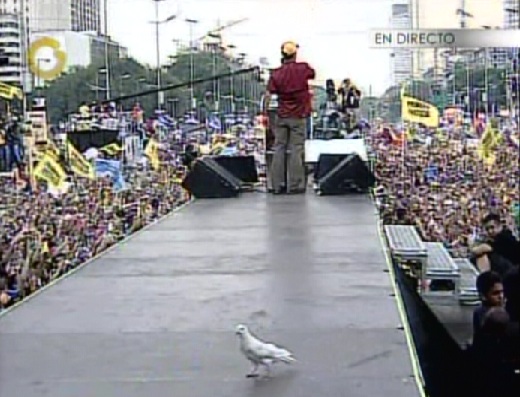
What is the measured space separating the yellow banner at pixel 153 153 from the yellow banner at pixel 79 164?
25.1 inches

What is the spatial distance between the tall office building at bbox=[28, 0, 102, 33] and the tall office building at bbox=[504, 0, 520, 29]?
2.97 meters

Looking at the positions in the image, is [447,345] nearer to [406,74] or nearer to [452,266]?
[452,266]

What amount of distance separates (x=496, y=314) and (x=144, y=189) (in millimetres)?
4404

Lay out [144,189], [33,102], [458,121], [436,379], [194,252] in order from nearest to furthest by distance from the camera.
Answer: [436,379] → [194,252] → [458,121] → [33,102] → [144,189]

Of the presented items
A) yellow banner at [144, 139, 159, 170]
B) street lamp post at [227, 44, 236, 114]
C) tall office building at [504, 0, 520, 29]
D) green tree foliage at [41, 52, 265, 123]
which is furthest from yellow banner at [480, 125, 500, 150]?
yellow banner at [144, 139, 159, 170]

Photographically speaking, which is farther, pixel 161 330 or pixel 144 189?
pixel 144 189

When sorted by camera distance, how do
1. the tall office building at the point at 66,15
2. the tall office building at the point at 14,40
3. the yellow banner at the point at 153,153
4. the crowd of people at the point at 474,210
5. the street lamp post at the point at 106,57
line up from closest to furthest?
the crowd of people at the point at 474,210 → the tall office building at the point at 14,40 → the tall office building at the point at 66,15 → the street lamp post at the point at 106,57 → the yellow banner at the point at 153,153

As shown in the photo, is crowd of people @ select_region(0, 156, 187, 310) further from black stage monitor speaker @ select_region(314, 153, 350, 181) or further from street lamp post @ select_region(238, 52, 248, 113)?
black stage monitor speaker @ select_region(314, 153, 350, 181)

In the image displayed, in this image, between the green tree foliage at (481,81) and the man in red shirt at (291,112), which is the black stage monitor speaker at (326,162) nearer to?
the man in red shirt at (291,112)

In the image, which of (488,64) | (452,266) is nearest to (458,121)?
(452,266)

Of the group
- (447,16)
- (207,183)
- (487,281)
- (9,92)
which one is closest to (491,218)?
(487,281)

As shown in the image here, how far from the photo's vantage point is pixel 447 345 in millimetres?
3240

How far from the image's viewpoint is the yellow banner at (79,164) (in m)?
6.71

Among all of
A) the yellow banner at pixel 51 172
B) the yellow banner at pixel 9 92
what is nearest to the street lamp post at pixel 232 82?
the yellow banner at pixel 51 172
